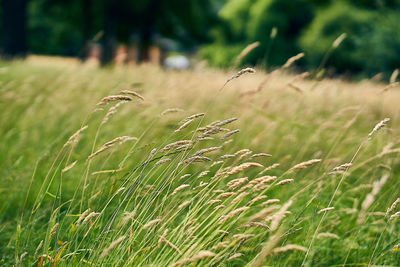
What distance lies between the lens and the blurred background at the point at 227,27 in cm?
1689

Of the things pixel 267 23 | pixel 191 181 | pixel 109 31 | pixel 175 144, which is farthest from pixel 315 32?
pixel 175 144

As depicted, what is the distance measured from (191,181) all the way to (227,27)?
29100 mm

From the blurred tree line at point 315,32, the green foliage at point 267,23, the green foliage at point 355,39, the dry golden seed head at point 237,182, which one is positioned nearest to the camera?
the dry golden seed head at point 237,182

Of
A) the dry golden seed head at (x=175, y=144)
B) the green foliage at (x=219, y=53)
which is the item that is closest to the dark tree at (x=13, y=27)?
the dry golden seed head at (x=175, y=144)

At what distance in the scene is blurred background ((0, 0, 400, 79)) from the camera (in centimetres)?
1689

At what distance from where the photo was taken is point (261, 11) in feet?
86.6

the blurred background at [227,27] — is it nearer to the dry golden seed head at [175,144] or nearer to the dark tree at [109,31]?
the dark tree at [109,31]

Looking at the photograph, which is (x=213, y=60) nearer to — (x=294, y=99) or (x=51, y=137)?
(x=294, y=99)

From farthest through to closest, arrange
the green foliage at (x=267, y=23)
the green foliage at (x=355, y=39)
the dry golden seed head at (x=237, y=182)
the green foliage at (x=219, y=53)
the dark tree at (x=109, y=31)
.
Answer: the green foliage at (x=219, y=53), the green foliage at (x=267, y=23), the green foliage at (x=355, y=39), the dark tree at (x=109, y=31), the dry golden seed head at (x=237, y=182)

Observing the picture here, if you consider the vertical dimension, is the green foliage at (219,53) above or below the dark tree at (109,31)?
below

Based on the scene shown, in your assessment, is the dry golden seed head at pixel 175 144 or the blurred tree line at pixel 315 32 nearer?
the dry golden seed head at pixel 175 144

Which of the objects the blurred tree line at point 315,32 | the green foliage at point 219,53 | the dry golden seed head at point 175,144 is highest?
the dry golden seed head at point 175,144

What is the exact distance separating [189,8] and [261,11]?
27.7ft

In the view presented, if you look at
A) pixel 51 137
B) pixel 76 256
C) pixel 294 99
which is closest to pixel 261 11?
pixel 294 99
